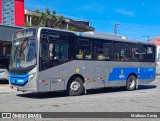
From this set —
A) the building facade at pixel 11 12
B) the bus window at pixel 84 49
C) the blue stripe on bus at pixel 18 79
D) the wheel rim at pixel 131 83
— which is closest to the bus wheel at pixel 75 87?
the bus window at pixel 84 49

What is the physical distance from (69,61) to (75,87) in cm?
137

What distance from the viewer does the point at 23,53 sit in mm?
14469

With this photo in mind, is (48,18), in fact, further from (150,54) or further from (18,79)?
(18,79)

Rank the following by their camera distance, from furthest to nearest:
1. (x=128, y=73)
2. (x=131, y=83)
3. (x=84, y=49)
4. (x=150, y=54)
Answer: (x=150, y=54) → (x=131, y=83) → (x=128, y=73) → (x=84, y=49)

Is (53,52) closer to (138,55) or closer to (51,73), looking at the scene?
(51,73)

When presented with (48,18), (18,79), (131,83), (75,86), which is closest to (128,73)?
(131,83)

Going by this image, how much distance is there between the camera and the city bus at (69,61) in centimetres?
1404

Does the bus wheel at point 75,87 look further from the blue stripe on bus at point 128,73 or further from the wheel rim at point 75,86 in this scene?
the blue stripe on bus at point 128,73

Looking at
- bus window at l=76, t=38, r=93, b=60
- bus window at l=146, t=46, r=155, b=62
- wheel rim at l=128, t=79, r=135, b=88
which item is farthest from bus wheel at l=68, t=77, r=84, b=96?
bus window at l=146, t=46, r=155, b=62

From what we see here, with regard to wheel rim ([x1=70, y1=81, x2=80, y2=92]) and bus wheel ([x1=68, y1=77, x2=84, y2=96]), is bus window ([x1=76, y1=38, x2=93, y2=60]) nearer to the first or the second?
bus wheel ([x1=68, y1=77, x2=84, y2=96])

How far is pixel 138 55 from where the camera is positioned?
20000 mm

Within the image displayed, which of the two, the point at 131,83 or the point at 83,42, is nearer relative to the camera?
the point at 83,42

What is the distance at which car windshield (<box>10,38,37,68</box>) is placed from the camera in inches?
552

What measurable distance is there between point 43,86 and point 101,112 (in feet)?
14.2
